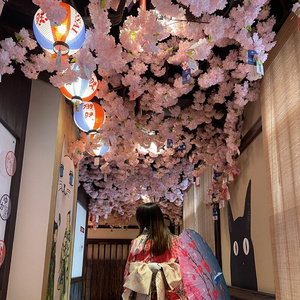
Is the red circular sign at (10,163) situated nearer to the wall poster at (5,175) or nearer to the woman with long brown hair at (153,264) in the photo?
the wall poster at (5,175)

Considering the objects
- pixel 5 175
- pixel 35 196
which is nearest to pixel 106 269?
pixel 35 196

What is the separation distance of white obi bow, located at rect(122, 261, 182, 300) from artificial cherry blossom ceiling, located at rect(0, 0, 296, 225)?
1.77 m

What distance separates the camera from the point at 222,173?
6027mm

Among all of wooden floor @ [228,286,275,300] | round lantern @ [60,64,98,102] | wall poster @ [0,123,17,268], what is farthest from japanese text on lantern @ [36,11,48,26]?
wooden floor @ [228,286,275,300]

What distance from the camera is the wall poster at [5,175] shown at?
3.84 meters

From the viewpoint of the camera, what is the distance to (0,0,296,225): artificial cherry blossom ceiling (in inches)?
117

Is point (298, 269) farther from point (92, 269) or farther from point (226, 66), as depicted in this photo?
point (92, 269)

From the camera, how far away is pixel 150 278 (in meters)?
3.80

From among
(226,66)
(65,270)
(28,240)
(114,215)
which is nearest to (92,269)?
(114,215)

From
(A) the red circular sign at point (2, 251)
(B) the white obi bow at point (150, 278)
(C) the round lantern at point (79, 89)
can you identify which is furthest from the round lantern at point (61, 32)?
(B) the white obi bow at point (150, 278)

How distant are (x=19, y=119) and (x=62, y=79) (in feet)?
4.41

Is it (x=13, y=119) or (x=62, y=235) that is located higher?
(x=13, y=119)

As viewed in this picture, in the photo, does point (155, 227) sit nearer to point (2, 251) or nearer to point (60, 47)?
point (2, 251)

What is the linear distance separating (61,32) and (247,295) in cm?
389
